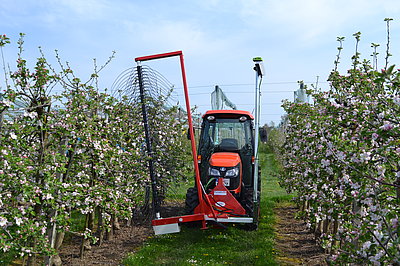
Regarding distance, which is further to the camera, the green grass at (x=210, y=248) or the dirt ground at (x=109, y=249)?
the dirt ground at (x=109, y=249)

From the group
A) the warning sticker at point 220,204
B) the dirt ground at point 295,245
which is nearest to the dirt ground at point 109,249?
the warning sticker at point 220,204

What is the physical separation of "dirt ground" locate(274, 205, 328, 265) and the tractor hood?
6.50 feet

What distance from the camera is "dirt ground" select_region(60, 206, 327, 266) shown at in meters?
7.21

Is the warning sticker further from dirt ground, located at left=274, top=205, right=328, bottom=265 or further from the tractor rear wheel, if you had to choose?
dirt ground, located at left=274, top=205, right=328, bottom=265

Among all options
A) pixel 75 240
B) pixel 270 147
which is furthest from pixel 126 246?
pixel 270 147

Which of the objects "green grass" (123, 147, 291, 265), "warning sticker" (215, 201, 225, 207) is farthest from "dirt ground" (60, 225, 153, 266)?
"warning sticker" (215, 201, 225, 207)

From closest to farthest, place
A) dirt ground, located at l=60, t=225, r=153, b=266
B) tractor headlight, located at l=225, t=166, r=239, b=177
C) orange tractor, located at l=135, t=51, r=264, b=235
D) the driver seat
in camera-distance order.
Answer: orange tractor, located at l=135, t=51, r=264, b=235
dirt ground, located at l=60, t=225, r=153, b=266
tractor headlight, located at l=225, t=166, r=239, b=177
the driver seat

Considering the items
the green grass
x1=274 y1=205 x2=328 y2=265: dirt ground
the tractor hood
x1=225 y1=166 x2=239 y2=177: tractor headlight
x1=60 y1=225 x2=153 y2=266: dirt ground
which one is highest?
the tractor hood

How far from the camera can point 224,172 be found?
8.40 m

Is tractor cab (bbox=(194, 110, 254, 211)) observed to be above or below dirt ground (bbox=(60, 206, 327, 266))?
above

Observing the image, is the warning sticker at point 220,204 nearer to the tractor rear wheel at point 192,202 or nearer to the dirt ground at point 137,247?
the tractor rear wheel at point 192,202

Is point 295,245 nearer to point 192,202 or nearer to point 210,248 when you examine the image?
point 210,248

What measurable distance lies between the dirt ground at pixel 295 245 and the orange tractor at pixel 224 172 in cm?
86

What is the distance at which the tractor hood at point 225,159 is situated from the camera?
8430 millimetres
